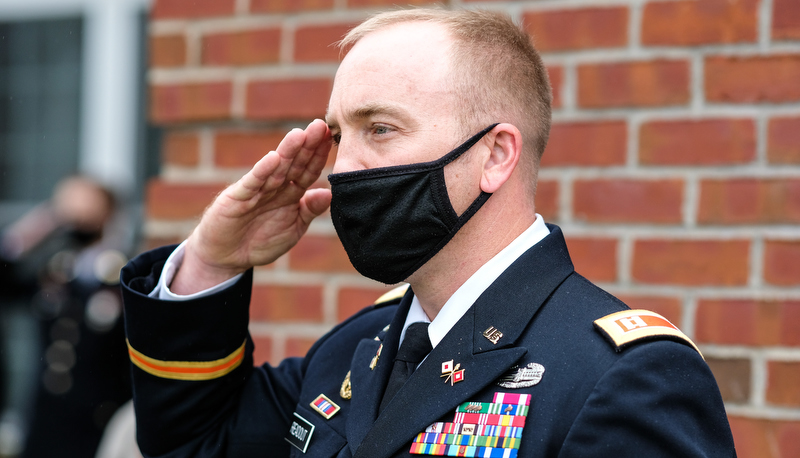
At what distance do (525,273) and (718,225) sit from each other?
0.81m

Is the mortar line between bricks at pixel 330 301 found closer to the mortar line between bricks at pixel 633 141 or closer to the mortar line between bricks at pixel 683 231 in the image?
the mortar line between bricks at pixel 683 231

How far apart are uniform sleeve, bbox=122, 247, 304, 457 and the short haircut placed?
2.49 ft

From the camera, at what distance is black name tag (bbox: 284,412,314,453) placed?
1.93m

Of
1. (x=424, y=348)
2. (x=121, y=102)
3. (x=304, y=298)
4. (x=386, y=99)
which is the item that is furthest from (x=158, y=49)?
(x=121, y=102)

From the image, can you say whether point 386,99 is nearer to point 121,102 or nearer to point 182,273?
point 182,273

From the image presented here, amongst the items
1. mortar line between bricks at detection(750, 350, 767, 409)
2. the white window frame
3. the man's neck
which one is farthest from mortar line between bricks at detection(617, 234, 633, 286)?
the white window frame

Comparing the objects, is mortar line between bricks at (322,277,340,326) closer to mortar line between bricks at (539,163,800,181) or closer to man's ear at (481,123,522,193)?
mortar line between bricks at (539,163,800,181)

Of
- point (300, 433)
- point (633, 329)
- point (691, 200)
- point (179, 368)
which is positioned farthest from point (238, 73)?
point (633, 329)

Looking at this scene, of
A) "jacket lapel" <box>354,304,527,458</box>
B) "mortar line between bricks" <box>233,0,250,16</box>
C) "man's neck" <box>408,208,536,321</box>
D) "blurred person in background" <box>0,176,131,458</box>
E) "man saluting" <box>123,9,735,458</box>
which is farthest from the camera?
"blurred person in background" <box>0,176,131,458</box>

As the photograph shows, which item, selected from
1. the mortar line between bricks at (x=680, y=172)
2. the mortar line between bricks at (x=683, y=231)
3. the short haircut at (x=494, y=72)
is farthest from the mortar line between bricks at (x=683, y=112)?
the short haircut at (x=494, y=72)

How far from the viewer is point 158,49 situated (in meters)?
3.04

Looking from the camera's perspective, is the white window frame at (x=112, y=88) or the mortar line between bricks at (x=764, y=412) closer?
the mortar line between bricks at (x=764, y=412)

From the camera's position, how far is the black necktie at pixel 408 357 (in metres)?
1.78

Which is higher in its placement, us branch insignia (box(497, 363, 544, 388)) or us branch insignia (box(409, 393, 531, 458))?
us branch insignia (box(497, 363, 544, 388))
